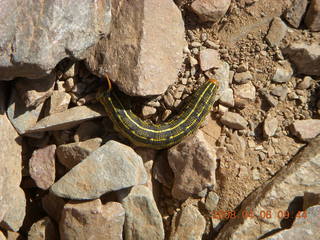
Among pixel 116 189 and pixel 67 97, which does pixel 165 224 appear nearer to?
Result: pixel 116 189

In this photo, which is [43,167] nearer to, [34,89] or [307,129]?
[34,89]

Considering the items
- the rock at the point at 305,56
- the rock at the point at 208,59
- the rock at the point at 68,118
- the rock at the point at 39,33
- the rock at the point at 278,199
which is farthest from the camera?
the rock at the point at 208,59

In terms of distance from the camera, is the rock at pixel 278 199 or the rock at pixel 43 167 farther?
the rock at pixel 43 167

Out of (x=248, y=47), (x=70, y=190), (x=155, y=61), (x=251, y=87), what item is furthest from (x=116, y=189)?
(x=248, y=47)

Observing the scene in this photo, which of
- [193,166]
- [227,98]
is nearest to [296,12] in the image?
[227,98]

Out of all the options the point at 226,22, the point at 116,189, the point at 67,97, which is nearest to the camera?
the point at 116,189

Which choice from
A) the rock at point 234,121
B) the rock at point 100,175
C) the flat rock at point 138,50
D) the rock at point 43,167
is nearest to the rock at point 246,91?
the rock at point 234,121

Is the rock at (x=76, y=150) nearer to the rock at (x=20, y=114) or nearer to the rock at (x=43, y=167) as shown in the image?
the rock at (x=43, y=167)
